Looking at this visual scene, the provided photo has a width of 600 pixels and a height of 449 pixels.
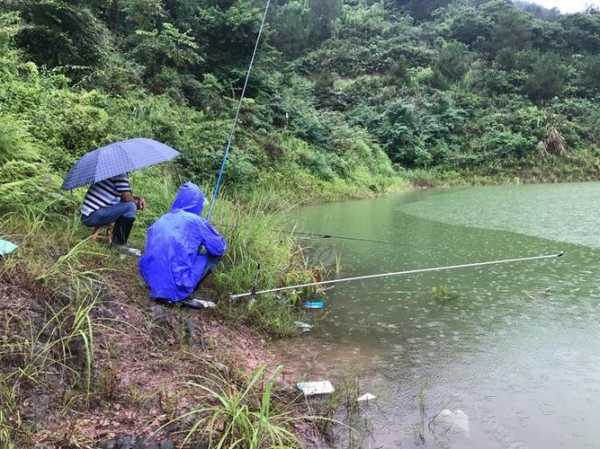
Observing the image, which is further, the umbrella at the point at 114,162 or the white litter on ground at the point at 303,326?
the white litter on ground at the point at 303,326

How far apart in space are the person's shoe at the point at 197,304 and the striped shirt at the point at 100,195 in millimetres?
1102

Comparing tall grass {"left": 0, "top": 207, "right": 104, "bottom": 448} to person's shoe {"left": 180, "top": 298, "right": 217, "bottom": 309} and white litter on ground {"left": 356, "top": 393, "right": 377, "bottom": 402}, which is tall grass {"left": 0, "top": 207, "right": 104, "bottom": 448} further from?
white litter on ground {"left": 356, "top": 393, "right": 377, "bottom": 402}

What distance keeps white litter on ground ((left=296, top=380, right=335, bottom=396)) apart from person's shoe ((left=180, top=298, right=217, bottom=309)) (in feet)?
3.31

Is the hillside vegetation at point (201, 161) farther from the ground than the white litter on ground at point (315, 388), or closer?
farther from the ground

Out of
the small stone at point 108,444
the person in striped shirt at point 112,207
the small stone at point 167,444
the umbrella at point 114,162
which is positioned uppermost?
the umbrella at point 114,162

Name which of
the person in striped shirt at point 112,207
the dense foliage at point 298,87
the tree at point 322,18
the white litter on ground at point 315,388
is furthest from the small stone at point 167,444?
the tree at point 322,18

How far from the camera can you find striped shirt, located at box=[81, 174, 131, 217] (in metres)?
4.12

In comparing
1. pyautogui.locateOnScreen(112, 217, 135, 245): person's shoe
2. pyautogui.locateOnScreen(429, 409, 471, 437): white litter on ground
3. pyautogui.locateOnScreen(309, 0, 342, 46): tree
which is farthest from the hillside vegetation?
pyautogui.locateOnScreen(309, 0, 342, 46): tree

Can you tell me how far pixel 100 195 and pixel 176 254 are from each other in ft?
3.33

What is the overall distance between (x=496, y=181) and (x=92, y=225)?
20002mm

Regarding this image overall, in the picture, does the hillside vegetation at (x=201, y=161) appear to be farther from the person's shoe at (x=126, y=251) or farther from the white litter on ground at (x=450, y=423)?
the white litter on ground at (x=450, y=423)

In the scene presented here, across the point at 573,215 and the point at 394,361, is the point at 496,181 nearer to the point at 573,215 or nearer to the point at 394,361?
the point at 573,215

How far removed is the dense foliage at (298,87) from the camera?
7.47m

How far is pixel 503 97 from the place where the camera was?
26531 mm
